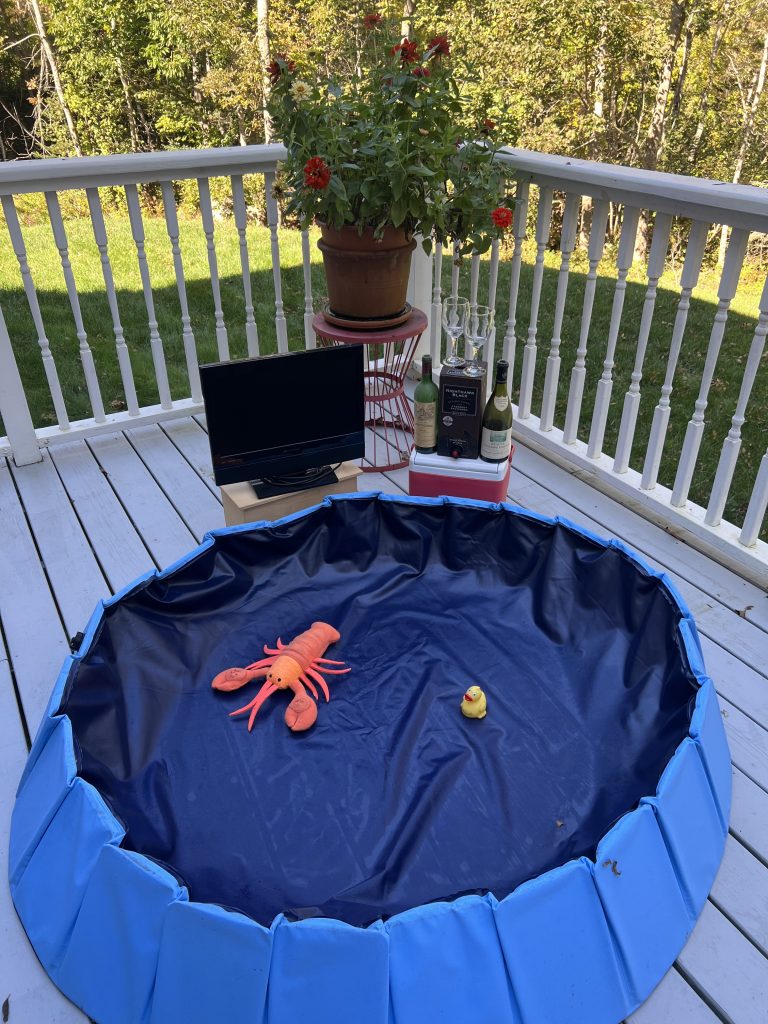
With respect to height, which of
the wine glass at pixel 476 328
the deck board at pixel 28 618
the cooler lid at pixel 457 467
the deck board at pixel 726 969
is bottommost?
the deck board at pixel 28 618

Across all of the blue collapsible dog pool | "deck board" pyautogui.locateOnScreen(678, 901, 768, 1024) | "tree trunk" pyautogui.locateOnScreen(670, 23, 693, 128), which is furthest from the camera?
"tree trunk" pyautogui.locateOnScreen(670, 23, 693, 128)

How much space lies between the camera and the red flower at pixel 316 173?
7.48 ft

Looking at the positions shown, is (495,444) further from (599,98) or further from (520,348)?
(599,98)

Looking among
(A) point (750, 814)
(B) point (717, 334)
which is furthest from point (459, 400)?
(A) point (750, 814)

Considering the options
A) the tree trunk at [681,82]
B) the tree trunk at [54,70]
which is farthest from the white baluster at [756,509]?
the tree trunk at [54,70]

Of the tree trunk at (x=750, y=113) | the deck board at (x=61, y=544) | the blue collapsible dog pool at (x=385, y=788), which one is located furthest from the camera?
the tree trunk at (x=750, y=113)

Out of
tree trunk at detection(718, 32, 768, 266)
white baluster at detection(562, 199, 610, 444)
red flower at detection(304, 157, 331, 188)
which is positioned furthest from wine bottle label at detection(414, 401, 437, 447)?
tree trunk at detection(718, 32, 768, 266)

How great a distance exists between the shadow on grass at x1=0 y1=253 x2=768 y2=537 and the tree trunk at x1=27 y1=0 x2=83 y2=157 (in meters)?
8.38

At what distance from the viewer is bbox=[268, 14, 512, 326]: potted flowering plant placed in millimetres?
2363

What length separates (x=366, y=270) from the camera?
2.61 metres

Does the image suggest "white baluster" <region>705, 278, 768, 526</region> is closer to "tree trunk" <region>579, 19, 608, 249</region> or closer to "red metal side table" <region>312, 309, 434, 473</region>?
"red metal side table" <region>312, 309, 434, 473</region>

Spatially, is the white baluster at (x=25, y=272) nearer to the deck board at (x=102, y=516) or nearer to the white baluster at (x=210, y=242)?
the deck board at (x=102, y=516)

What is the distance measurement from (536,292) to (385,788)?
1.92 meters

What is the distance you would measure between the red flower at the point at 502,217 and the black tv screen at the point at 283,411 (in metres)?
0.59
